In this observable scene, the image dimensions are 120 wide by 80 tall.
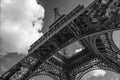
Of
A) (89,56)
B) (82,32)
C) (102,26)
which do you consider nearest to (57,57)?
(89,56)

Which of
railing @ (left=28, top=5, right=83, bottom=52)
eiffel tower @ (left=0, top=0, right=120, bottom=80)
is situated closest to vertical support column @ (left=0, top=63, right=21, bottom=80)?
eiffel tower @ (left=0, top=0, right=120, bottom=80)

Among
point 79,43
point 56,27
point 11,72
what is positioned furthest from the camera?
point 11,72

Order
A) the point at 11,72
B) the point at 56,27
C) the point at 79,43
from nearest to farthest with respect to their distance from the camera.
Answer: the point at 56,27 → the point at 79,43 → the point at 11,72

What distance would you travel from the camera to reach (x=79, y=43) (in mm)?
21453

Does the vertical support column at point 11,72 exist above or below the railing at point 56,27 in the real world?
below

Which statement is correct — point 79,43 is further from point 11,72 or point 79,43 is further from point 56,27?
point 11,72

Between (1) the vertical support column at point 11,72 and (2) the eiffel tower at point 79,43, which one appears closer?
(2) the eiffel tower at point 79,43

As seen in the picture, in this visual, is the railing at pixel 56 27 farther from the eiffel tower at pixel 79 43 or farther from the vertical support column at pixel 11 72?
the vertical support column at pixel 11 72

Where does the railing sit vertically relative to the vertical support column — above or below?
above

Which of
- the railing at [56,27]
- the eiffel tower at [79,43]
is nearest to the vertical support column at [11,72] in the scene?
the eiffel tower at [79,43]

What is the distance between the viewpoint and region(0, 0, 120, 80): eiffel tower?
45.6ft

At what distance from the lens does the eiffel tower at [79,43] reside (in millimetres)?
13898

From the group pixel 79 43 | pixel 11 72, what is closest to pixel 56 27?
pixel 79 43

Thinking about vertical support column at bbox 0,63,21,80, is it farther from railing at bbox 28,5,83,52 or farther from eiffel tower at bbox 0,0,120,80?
railing at bbox 28,5,83,52
